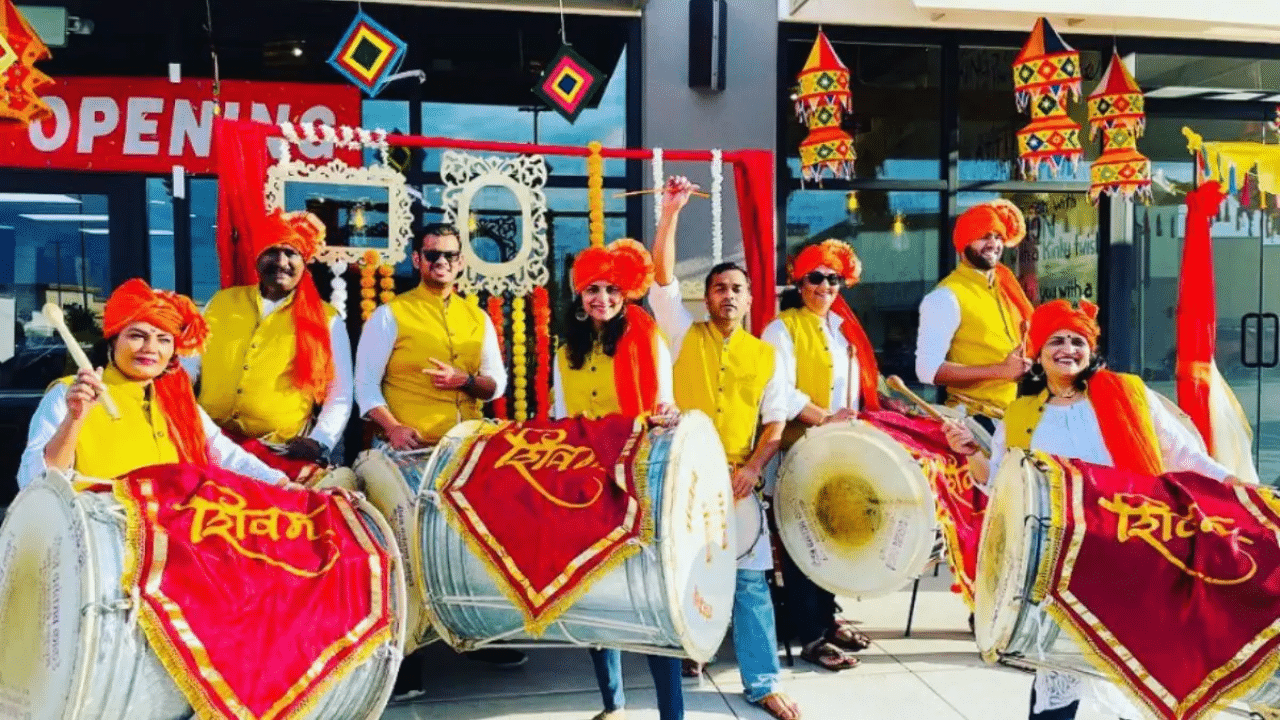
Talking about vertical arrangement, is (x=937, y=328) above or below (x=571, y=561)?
above

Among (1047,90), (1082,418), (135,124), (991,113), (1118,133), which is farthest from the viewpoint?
(991,113)

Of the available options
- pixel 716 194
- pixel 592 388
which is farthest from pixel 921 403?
pixel 716 194

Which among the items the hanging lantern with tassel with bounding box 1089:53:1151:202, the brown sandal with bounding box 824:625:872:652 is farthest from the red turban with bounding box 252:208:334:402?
the hanging lantern with tassel with bounding box 1089:53:1151:202

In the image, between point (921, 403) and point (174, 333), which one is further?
point (921, 403)

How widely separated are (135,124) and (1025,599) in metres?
4.53

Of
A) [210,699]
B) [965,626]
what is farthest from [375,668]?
[965,626]

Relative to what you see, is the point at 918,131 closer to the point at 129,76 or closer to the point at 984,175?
the point at 984,175

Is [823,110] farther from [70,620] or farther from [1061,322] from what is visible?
[70,620]

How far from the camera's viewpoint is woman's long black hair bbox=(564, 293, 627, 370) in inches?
137

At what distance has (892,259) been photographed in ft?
18.9

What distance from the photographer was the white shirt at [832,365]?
3801 mm

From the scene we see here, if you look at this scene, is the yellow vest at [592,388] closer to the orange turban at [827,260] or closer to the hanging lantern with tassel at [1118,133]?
the orange turban at [827,260]

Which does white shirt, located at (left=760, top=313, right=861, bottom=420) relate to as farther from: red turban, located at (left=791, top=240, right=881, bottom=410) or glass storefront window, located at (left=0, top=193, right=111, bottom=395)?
glass storefront window, located at (left=0, top=193, right=111, bottom=395)

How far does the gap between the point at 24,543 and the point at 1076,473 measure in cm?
250
